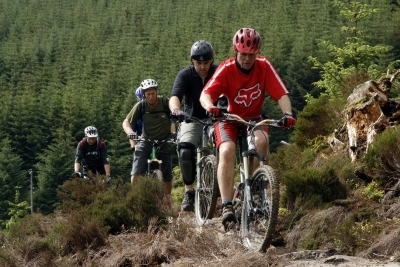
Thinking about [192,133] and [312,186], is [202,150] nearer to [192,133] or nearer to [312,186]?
[192,133]

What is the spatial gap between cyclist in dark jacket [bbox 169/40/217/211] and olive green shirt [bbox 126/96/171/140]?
2.46 metres

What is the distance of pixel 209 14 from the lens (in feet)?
552

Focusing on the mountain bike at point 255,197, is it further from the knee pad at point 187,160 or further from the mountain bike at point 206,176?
the knee pad at point 187,160

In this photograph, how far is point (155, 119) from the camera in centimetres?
1248

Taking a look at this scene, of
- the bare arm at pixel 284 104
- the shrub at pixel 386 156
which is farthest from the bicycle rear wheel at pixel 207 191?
the shrub at pixel 386 156

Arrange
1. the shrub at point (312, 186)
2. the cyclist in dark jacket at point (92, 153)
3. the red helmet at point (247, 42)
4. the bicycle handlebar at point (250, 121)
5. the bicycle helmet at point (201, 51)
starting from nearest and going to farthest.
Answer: the bicycle handlebar at point (250, 121), the red helmet at point (247, 42), the shrub at point (312, 186), the bicycle helmet at point (201, 51), the cyclist in dark jacket at point (92, 153)

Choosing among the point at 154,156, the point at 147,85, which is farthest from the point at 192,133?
the point at 154,156

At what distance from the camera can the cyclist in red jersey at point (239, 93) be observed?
26.0 ft

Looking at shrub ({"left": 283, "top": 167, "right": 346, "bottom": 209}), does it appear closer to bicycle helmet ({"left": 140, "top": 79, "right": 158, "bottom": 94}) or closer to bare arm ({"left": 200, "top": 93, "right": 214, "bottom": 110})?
bare arm ({"left": 200, "top": 93, "right": 214, "bottom": 110})

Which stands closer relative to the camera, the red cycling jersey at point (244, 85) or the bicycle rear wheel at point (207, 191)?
the red cycling jersey at point (244, 85)

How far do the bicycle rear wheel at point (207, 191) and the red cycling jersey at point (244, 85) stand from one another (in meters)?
0.72

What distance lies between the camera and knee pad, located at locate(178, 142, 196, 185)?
969 centimetres

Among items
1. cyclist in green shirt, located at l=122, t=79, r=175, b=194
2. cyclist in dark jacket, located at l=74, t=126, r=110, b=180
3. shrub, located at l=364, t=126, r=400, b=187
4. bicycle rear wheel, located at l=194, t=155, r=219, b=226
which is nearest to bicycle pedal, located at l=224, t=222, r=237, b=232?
bicycle rear wheel, located at l=194, t=155, r=219, b=226

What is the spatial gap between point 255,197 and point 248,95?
1115 mm
